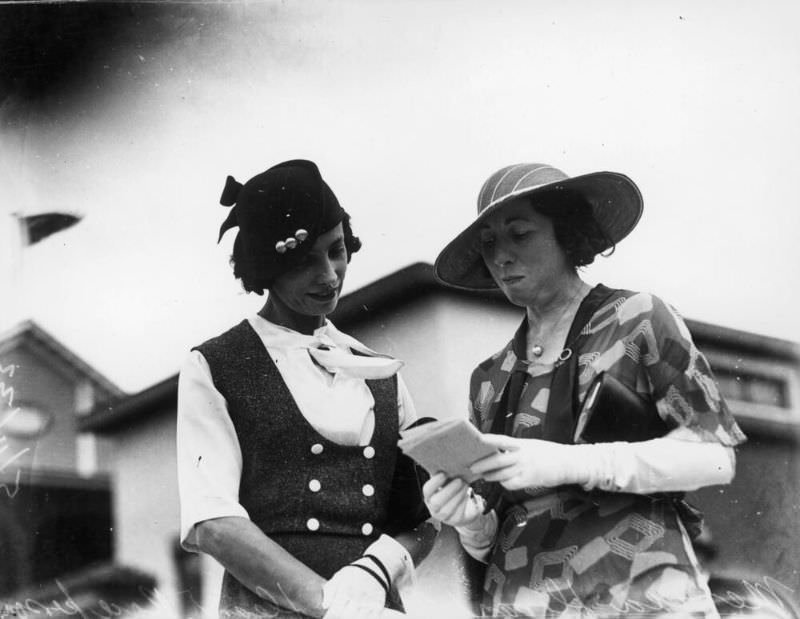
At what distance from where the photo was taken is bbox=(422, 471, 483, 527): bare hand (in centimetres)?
255

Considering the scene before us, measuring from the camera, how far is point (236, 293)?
119 inches

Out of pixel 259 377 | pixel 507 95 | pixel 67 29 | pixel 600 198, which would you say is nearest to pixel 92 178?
pixel 67 29

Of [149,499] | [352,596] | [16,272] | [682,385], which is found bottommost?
[352,596]

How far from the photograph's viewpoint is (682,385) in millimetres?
2510

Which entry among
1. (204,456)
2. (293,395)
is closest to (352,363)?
(293,395)

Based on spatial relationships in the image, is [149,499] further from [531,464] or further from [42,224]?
[531,464]

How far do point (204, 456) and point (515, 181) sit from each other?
101 cm

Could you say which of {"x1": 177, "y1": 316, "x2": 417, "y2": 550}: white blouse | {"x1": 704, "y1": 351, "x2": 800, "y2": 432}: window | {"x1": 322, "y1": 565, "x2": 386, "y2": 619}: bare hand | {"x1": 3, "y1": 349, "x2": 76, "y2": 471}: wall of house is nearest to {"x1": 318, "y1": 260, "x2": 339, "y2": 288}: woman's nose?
{"x1": 177, "y1": 316, "x2": 417, "y2": 550}: white blouse

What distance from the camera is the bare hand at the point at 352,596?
256cm

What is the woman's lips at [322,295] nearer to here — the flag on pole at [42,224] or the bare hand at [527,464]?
the bare hand at [527,464]

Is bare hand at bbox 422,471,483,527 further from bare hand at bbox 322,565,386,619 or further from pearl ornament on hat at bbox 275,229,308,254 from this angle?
pearl ornament on hat at bbox 275,229,308,254

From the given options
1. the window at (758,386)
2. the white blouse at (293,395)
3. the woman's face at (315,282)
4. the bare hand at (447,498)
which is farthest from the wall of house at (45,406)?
the window at (758,386)

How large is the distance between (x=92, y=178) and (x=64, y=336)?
46cm

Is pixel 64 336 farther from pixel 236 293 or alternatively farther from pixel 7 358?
pixel 236 293
